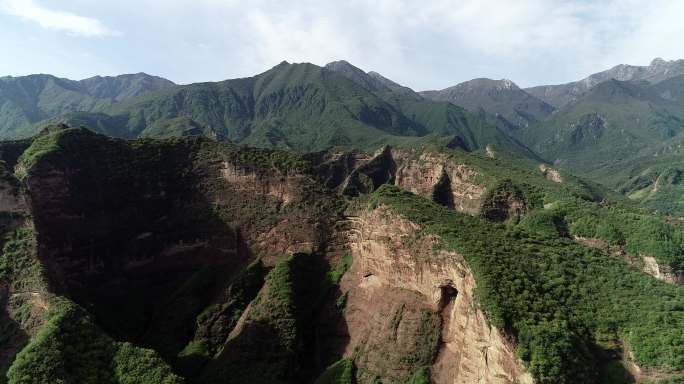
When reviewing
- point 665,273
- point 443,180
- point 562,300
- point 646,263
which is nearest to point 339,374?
point 562,300

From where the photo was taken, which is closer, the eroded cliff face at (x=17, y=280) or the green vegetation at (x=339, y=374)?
the eroded cliff face at (x=17, y=280)

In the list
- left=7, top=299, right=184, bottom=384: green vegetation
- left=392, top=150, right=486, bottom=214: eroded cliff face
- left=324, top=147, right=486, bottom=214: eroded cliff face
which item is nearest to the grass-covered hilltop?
left=7, top=299, right=184, bottom=384: green vegetation

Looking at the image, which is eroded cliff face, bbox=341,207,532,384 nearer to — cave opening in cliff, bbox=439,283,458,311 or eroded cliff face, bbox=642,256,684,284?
cave opening in cliff, bbox=439,283,458,311

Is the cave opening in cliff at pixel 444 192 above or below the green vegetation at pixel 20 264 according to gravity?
above

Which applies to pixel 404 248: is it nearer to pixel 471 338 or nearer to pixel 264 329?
pixel 471 338

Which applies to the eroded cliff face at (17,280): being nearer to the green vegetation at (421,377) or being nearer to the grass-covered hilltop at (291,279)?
the grass-covered hilltop at (291,279)

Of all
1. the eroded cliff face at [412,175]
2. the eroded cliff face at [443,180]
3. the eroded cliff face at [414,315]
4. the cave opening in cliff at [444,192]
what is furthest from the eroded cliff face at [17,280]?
the cave opening in cliff at [444,192]

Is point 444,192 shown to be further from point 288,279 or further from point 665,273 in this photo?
point 288,279
